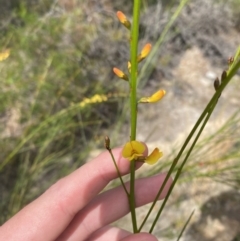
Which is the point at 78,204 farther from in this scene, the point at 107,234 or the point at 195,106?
the point at 195,106

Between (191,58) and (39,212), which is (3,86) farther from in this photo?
(191,58)

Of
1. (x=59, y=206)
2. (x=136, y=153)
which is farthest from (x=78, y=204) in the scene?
(x=136, y=153)

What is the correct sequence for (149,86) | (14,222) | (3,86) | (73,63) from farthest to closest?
1. (149,86)
2. (73,63)
3. (3,86)
4. (14,222)

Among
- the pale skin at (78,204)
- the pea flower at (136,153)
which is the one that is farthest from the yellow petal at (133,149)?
the pale skin at (78,204)

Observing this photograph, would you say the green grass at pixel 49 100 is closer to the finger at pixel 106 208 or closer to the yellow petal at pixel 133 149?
the finger at pixel 106 208

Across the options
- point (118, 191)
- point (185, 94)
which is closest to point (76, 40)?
point (185, 94)
